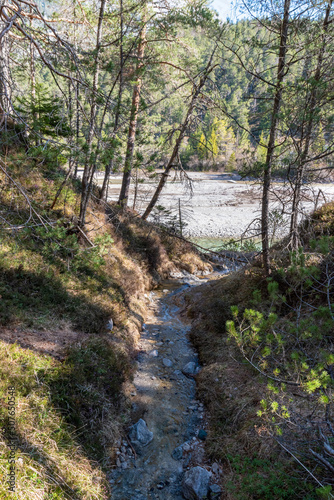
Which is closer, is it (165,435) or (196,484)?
(196,484)

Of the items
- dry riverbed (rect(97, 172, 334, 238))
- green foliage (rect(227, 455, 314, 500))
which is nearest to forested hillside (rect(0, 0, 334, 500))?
green foliage (rect(227, 455, 314, 500))

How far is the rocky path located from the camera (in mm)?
4379

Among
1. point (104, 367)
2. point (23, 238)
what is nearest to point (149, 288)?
point (23, 238)

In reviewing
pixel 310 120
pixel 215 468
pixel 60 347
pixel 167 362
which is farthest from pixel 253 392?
pixel 310 120

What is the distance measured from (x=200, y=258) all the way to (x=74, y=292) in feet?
34.0

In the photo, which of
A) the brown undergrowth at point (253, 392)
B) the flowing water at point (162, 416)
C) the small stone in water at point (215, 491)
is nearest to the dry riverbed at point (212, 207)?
the brown undergrowth at point (253, 392)

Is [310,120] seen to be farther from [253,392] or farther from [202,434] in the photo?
[202,434]

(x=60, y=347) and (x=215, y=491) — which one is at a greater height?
(x=60, y=347)

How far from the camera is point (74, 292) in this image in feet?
25.5

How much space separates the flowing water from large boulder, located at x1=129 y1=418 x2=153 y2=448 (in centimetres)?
9

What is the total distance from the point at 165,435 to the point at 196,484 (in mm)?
1166

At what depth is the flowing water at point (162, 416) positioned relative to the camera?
4.45 meters

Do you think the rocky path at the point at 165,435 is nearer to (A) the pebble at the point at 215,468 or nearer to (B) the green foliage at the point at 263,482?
(A) the pebble at the point at 215,468

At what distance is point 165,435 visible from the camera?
5383mm
